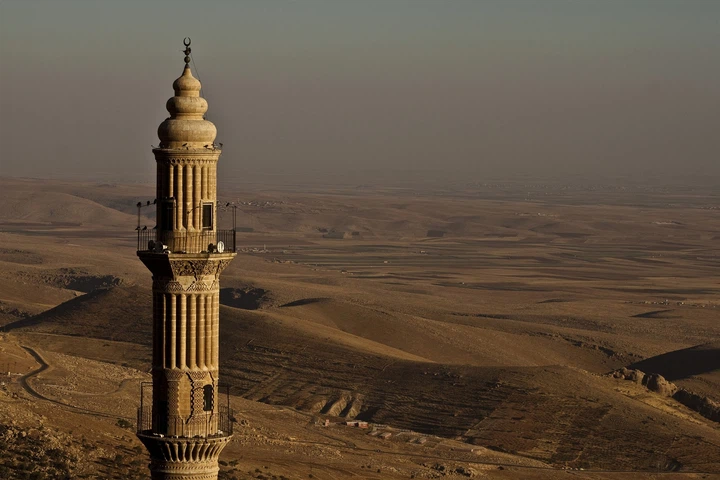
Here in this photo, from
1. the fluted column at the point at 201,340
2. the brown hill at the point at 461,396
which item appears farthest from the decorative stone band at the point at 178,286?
the brown hill at the point at 461,396

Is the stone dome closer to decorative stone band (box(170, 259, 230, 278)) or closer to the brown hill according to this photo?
decorative stone band (box(170, 259, 230, 278))

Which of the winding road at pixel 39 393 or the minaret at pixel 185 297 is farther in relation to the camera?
the winding road at pixel 39 393

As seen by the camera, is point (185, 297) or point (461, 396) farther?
point (461, 396)

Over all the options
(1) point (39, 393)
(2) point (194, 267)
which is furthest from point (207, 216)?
(1) point (39, 393)

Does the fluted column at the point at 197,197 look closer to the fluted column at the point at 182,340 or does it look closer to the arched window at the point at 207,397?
the fluted column at the point at 182,340

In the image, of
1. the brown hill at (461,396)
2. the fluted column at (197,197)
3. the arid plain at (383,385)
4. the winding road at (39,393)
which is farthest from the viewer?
the brown hill at (461,396)

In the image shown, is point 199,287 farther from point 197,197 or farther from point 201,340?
point 197,197

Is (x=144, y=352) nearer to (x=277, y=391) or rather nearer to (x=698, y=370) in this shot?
(x=277, y=391)
